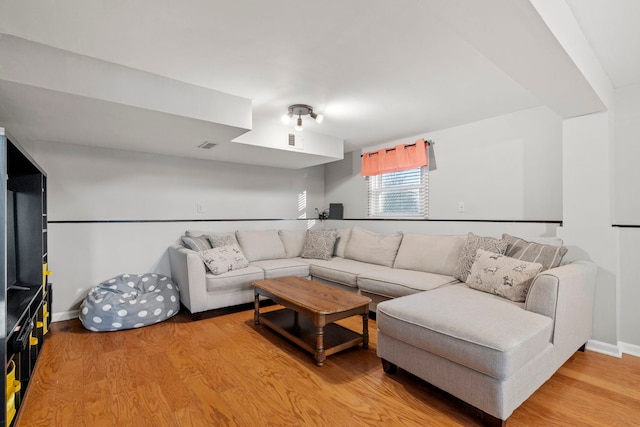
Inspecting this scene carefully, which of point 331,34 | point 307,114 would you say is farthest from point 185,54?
point 307,114

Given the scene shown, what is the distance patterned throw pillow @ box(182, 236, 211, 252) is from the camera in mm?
3510

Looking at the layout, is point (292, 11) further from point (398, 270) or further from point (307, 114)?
point (398, 270)

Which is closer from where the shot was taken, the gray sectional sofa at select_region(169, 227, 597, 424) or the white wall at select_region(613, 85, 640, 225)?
the gray sectional sofa at select_region(169, 227, 597, 424)

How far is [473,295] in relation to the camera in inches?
87.0

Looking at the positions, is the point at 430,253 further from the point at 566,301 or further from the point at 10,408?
the point at 10,408

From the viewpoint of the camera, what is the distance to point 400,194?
4.23 metres

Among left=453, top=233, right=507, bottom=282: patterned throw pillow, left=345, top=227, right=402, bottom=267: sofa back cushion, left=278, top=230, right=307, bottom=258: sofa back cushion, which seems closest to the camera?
left=453, top=233, right=507, bottom=282: patterned throw pillow

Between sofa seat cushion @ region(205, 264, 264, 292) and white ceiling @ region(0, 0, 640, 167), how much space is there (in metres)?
1.43

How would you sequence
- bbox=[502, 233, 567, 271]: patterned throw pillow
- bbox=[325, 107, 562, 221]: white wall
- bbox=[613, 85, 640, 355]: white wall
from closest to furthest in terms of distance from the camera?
bbox=[502, 233, 567, 271]: patterned throw pillow, bbox=[613, 85, 640, 355]: white wall, bbox=[325, 107, 562, 221]: white wall

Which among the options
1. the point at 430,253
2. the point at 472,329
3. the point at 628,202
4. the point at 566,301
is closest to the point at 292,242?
the point at 430,253

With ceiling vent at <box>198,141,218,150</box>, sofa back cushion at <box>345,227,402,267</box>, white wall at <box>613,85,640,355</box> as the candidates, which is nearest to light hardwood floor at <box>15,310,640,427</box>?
white wall at <box>613,85,640,355</box>

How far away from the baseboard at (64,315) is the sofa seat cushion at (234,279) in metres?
1.40

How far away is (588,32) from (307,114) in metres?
2.10

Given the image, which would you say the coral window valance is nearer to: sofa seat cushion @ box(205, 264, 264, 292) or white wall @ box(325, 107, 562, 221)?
white wall @ box(325, 107, 562, 221)
